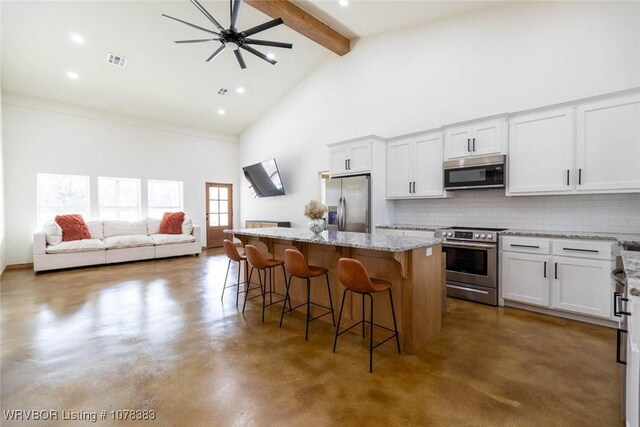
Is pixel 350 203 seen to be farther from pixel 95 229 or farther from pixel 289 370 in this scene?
pixel 95 229

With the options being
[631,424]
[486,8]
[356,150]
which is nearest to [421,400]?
[631,424]

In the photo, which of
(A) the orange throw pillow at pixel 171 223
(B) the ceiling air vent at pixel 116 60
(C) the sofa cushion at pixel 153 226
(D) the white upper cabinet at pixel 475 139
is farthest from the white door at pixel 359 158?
(C) the sofa cushion at pixel 153 226

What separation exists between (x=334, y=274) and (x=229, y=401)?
5.12ft

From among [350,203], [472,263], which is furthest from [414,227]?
[350,203]

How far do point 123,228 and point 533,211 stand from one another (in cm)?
808

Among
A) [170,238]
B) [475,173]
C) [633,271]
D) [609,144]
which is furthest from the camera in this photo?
[170,238]

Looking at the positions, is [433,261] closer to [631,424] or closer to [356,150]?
[631,424]

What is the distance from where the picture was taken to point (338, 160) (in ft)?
17.6

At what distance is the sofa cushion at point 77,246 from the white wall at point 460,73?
13.8 ft

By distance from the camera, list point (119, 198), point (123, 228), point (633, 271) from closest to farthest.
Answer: point (633, 271) → point (123, 228) → point (119, 198)

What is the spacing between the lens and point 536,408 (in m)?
1.81

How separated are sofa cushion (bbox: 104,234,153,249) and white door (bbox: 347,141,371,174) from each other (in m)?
4.96

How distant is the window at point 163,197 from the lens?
25.5 feet

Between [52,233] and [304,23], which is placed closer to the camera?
[304,23]
